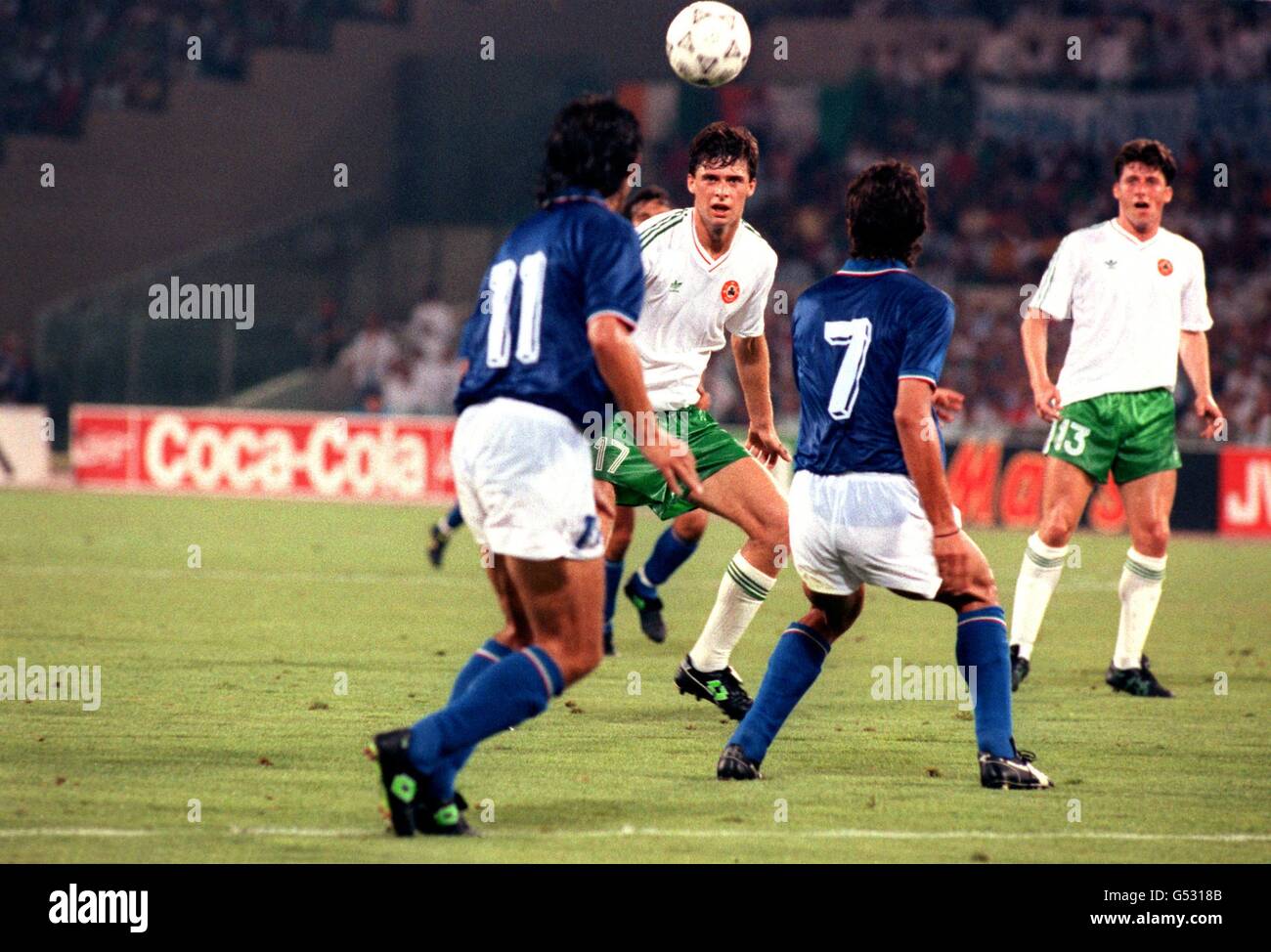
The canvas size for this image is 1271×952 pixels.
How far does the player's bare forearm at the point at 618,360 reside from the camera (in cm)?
520

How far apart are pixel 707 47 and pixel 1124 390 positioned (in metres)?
2.63

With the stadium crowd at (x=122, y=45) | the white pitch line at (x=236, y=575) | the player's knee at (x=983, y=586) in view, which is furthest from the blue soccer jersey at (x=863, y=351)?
the stadium crowd at (x=122, y=45)

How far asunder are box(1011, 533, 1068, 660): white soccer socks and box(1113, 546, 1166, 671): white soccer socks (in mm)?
357

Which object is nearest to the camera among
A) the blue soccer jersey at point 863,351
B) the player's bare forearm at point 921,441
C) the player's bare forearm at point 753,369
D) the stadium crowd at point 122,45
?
the player's bare forearm at point 921,441

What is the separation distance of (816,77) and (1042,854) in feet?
81.8

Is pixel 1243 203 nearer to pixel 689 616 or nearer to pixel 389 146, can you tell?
pixel 389 146

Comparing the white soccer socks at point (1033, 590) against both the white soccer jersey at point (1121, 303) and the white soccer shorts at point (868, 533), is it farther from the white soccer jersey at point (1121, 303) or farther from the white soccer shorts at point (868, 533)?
the white soccer shorts at point (868, 533)

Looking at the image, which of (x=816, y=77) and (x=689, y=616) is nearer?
(x=689, y=616)

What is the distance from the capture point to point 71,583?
12539 mm

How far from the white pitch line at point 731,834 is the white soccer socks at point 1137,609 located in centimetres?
327

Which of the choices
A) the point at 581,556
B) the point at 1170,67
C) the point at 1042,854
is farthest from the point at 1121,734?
the point at 1170,67

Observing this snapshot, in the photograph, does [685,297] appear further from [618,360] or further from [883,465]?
[618,360]

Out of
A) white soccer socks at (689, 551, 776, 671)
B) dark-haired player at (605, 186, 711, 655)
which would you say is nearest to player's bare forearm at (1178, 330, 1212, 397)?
dark-haired player at (605, 186, 711, 655)

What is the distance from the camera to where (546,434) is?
5277 millimetres
